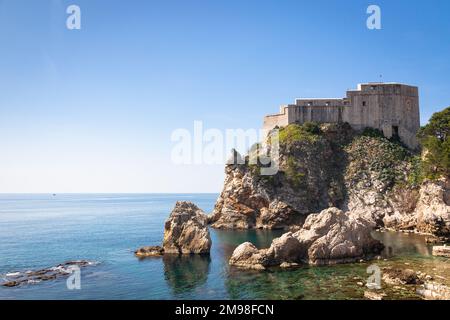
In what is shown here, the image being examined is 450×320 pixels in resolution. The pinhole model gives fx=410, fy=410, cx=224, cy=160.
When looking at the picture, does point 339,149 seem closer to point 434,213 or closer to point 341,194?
point 341,194

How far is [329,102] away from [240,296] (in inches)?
2187

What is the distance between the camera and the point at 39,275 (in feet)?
126

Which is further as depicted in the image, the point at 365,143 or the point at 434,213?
the point at 365,143

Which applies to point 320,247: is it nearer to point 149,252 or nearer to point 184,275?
point 184,275

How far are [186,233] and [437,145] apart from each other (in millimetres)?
Result: 37259

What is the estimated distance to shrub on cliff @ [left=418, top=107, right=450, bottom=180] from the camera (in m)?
56.2

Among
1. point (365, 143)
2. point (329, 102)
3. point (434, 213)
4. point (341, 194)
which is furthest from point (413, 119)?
point (434, 213)

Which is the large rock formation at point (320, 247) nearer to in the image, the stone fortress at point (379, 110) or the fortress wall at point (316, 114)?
the fortress wall at point (316, 114)

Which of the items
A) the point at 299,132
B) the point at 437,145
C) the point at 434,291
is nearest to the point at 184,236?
the point at 434,291

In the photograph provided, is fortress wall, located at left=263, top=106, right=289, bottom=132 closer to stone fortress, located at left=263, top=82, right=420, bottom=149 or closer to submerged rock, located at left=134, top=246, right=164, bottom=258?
stone fortress, located at left=263, top=82, right=420, bottom=149

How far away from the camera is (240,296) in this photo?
29859 mm

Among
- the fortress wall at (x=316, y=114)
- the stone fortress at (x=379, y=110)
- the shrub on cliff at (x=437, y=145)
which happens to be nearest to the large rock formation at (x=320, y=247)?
the shrub on cliff at (x=437, y=145)
